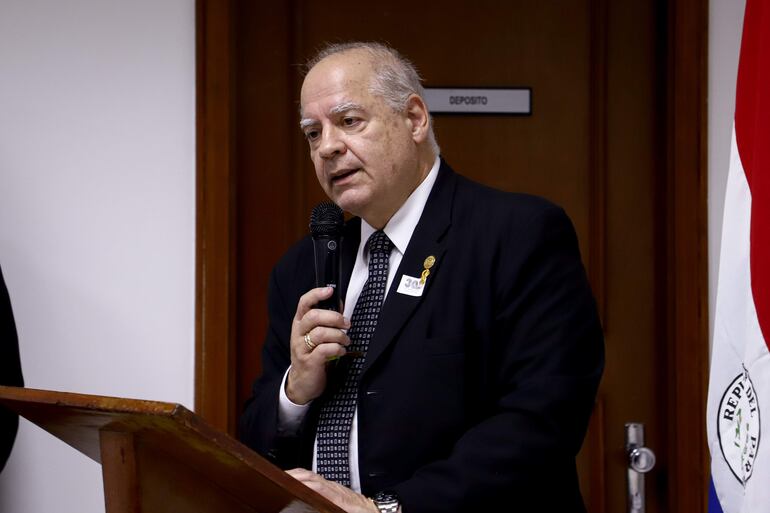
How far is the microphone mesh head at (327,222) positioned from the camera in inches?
71.7

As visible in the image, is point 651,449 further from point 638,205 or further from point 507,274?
point 507,274

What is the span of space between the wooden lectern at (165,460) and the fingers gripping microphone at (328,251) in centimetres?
54

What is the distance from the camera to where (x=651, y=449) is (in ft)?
9.12

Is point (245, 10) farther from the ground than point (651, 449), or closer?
farther from the ground

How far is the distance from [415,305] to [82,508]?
1438mm

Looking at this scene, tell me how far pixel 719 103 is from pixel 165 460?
2037mm

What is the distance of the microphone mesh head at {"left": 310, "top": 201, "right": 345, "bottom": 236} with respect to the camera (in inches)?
71.7

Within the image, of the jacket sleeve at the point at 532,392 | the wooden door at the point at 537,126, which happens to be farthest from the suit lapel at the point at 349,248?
the wooden door at the point at 537,126

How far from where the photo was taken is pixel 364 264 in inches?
81.2

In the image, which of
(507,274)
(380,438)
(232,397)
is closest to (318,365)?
(380,438)

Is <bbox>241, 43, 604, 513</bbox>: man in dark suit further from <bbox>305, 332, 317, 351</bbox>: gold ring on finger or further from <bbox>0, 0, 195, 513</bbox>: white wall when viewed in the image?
<bbox>0, 0, 195, 513</bbox>: white wall

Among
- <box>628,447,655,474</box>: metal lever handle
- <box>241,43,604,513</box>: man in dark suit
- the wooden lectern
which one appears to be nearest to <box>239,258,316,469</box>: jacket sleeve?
<box>241,43,604,513</box>: man in dark suit

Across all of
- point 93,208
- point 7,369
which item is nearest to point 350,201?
point 7,369

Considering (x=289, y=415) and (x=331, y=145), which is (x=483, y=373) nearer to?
(x=289, y=415)
